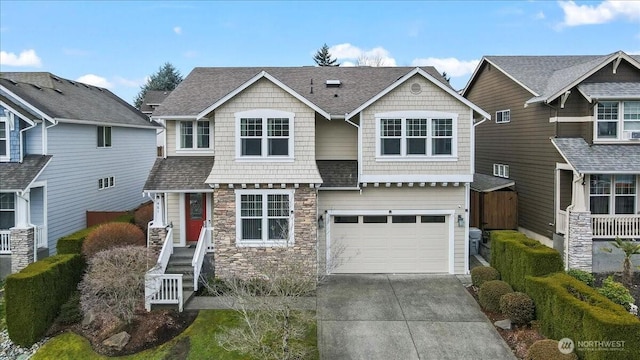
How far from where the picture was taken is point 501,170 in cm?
2250

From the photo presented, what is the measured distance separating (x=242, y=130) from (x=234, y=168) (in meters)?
1.35

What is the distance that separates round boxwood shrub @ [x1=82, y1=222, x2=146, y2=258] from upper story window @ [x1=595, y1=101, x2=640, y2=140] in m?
17.6

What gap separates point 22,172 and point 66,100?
18.6ft

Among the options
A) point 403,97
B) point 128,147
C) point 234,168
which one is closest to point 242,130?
point 234,168

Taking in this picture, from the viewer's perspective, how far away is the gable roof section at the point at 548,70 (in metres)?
16.9

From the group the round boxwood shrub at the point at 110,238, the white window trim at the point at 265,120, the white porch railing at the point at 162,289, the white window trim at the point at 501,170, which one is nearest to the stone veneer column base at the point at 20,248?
the round boxwood shrub at the point at 110,238

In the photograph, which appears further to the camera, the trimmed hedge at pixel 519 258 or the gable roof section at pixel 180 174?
the gable roof section at pixel 180 174

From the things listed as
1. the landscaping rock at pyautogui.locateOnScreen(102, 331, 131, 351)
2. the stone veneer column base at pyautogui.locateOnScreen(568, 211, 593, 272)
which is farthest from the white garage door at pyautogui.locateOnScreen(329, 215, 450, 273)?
the landscaping rock at pyautogui.locateOnScreen(102, 331, 131, 351)

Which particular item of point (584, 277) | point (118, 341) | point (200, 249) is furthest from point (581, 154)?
point (118, 341)

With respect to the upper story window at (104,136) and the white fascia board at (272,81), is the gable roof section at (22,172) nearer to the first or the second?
the upper story window at (104,136)

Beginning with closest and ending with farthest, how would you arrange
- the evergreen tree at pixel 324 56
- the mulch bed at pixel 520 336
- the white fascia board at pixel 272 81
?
the mulch bed at pixel 520 336, the white fascia board at pixel 272 81, the evergreen tree at pixel 324 56

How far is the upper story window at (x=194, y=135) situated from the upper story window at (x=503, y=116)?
13.9 meters

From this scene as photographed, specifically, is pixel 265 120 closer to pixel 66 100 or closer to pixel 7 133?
pixel 7 133

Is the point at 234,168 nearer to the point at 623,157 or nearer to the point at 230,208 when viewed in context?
the point at 230,208
